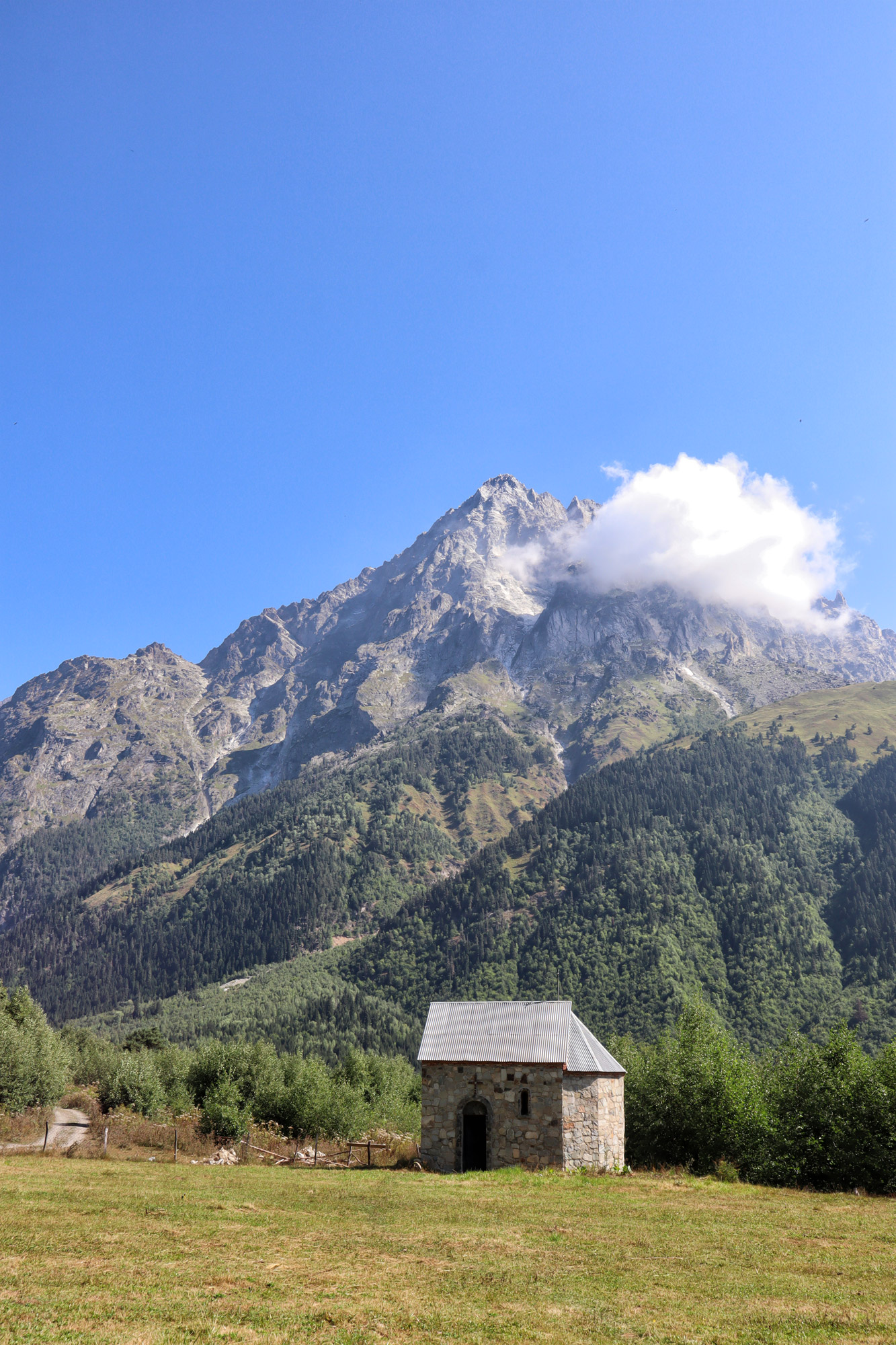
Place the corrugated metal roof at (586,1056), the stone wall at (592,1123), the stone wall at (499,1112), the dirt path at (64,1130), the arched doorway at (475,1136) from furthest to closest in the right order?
1. the dirt path at (64,1130)
2. the arched doorway at (475,1136)
3. the corrugated metal roof at (586,1056)
4. the stone wall at (499,1112)
5. the stone wall at (592,1123)

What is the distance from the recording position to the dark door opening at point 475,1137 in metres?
42.6

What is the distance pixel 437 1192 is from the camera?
32.4m

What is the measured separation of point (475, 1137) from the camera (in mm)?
43062

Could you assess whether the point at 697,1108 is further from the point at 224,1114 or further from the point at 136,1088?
the point at 136,1088

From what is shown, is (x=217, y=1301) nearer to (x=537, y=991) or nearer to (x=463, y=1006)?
(x=463, y=1006)

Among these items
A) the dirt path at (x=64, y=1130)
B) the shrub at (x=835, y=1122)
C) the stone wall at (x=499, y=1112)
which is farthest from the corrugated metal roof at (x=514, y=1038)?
the dirt path at (x=64, y=1130)

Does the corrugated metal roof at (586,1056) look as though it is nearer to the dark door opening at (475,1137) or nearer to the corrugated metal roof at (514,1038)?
the corrugated metal roof at (514,1038)

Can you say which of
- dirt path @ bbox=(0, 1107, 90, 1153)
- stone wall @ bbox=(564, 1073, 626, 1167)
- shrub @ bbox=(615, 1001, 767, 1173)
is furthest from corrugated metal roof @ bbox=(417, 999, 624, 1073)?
dirt path @ bbox=(0, 1107, 90, 1153)

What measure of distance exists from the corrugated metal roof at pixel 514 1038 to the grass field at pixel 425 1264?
1032 cm

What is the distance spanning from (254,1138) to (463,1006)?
1814 cm

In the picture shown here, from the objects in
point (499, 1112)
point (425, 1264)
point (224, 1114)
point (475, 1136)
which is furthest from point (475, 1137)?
point (425, 1264)

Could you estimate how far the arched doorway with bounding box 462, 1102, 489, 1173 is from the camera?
1673 inches

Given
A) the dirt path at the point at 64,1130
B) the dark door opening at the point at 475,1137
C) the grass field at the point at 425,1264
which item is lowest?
the dirt path at the point at 64,1130

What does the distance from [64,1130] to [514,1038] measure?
3369cm
